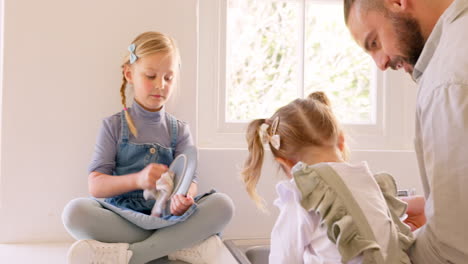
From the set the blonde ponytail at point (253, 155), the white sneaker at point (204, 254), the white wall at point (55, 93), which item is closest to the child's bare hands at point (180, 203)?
the white sneaker at point (204, 254)

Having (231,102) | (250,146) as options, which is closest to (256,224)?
(231,102)

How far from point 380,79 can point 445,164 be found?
149cm

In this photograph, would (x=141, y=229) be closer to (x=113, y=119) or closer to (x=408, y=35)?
(x=113, y=119)

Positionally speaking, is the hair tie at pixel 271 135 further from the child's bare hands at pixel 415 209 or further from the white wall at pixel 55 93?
the white wall at pixel 55 93

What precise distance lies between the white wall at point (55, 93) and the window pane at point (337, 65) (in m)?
0.63

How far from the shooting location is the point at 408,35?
1033mm

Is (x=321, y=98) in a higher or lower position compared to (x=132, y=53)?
lower

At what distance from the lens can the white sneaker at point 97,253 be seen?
1407mm

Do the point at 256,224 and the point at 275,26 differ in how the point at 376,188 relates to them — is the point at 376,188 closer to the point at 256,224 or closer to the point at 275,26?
the point at 256,224

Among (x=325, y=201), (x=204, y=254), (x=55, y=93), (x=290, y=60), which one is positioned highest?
(x=290, y=60)

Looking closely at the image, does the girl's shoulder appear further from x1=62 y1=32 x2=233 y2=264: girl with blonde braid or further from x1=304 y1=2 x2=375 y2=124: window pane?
x1=304 y1=2 x2=375 y2=124: window pane

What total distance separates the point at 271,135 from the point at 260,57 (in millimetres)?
1004

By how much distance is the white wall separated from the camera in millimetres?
1766

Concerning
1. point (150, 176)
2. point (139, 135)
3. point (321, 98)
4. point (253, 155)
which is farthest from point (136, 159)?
point (321, 98)
